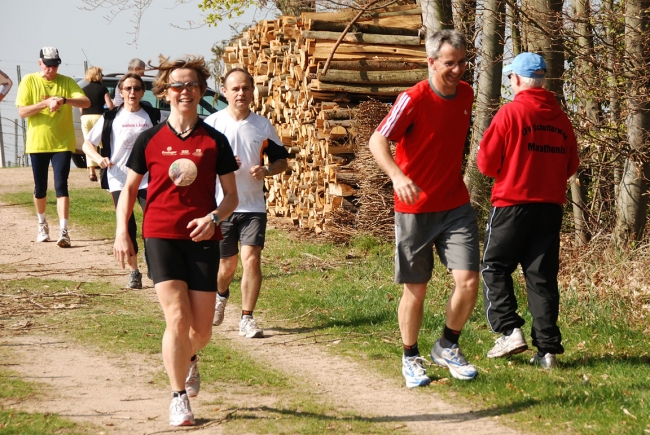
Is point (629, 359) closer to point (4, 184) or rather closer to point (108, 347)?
point (108, 347)

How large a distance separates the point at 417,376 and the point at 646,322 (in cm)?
215

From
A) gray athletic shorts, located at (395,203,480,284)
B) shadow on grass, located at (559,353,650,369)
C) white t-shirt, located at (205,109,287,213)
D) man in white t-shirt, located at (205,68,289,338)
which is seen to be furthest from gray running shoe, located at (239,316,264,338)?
shadow on grass, located at (559,353,650,369)

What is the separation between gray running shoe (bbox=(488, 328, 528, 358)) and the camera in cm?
640

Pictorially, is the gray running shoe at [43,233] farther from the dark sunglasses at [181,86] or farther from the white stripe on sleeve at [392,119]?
the white stripe on sleeve at [392,119]

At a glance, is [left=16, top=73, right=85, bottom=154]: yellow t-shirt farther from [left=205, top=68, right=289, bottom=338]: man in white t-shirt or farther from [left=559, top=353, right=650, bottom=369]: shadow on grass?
[left=559, top=353, right=650, bottom=369]: shadow on grass

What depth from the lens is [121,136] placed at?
9438 mm

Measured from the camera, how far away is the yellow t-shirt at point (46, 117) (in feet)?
37.8

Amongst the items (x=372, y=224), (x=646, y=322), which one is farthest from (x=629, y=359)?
(x=372, y=224)

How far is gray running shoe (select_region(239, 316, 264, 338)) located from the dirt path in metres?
0.07

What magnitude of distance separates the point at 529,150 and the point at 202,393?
2.66m

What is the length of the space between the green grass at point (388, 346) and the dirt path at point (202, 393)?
0.15 m

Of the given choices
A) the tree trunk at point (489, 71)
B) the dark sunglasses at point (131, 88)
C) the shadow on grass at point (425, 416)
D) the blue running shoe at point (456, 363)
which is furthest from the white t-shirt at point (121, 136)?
the shadow on grass at point (425, 416)

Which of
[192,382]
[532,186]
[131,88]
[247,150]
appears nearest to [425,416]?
[192,382]

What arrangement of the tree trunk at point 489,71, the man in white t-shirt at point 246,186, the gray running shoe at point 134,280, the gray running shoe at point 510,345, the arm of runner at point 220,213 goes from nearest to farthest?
the arm of runner at point 220,213, the gray running shoe at point 510,345, the man in white t-shirt at point 246,186, the gray running shoe at point 134,280, the tree trunk at point 489,71
